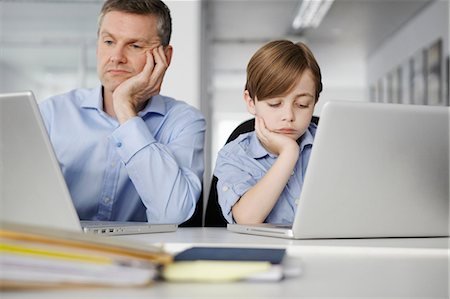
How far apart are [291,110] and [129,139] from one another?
0.44 metres

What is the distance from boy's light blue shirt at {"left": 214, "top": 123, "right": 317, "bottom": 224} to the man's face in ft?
1.32

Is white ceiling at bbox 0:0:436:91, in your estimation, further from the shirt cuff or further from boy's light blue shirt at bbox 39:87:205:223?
the shirt cuff

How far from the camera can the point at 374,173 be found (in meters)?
1.18

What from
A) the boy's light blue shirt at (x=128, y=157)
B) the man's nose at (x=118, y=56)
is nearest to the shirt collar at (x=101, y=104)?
the boy's light blue shirt at (x=128, y=157)

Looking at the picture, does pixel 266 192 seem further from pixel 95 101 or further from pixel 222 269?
pixel 222 269

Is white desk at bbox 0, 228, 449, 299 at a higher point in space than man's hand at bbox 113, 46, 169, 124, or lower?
lower

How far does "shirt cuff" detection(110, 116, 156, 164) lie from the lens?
1.71m

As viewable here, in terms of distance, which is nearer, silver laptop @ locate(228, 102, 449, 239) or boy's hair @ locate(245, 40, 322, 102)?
silver laptop @ locate(228, 102, 449, 239)

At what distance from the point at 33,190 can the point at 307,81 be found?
0.96m

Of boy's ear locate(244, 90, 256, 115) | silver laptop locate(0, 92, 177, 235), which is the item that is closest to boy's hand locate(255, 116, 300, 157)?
boy's ear locate(244, 90, 256, 115)

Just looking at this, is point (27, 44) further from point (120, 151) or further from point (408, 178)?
point (408, 178)

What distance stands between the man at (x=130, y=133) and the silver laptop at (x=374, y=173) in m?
0.56

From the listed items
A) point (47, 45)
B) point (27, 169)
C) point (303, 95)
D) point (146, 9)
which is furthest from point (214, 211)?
point (47, 45)

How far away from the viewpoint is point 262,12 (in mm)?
8352
